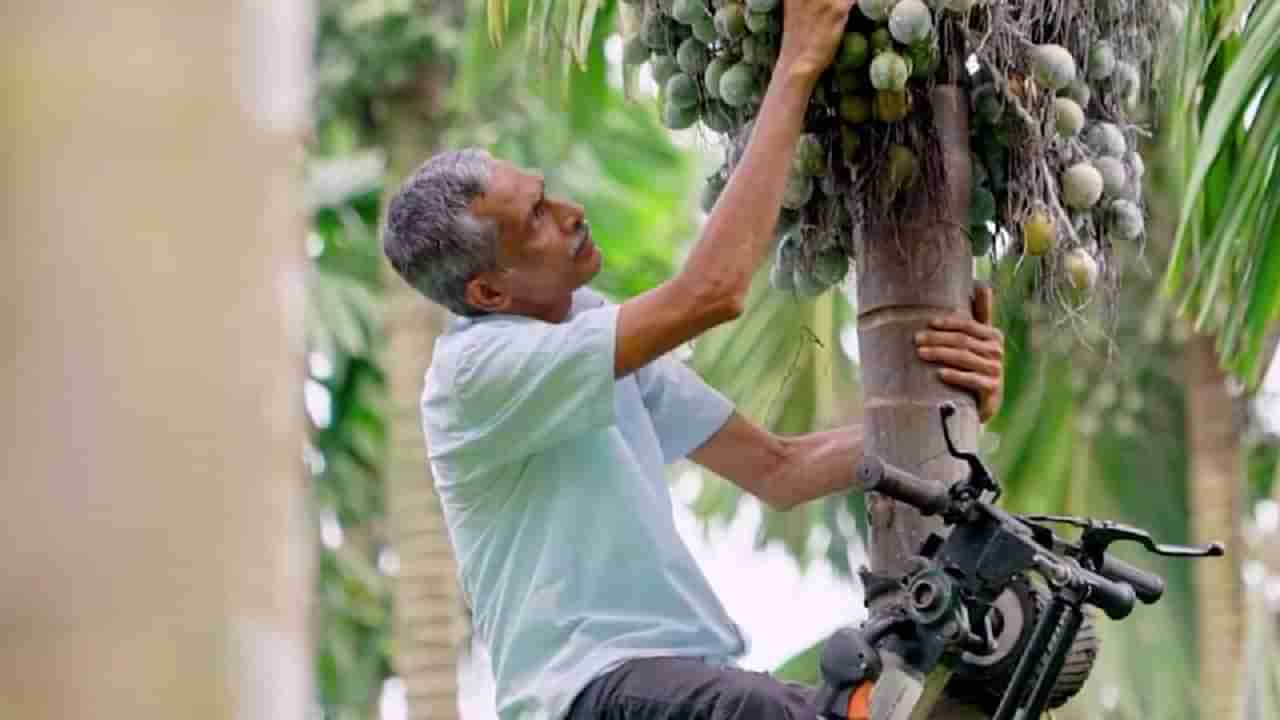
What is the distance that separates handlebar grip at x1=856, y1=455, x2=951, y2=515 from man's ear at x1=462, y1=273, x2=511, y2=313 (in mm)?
887

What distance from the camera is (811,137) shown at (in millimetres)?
3156

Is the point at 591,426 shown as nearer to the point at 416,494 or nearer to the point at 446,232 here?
the point at 446,232

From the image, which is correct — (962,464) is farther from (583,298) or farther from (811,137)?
(583,298)

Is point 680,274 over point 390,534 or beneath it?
over

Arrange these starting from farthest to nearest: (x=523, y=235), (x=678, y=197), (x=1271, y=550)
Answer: (x=678, y=197)
(x=1271, y=550)
(x=523, y=235)

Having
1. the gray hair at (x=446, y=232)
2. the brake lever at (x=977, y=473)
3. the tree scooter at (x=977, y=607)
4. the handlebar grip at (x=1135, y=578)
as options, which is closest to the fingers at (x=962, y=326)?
the brake lever at (x=977, y=473)

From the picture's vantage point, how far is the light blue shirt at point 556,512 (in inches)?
126

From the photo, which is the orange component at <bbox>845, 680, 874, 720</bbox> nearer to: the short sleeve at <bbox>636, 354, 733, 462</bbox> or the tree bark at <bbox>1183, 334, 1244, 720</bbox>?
the short sleeve at <bbox>636, 354, 733, 462</bbox>

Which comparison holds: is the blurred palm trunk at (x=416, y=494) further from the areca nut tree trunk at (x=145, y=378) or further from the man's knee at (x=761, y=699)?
the areca nut tree trunk at (x=145, y=378)

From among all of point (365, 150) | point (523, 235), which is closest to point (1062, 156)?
point (523, 235)

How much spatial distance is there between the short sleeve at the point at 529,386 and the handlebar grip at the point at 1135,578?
0.73m

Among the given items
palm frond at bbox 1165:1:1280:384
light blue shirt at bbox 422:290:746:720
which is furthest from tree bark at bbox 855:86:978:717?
palm frond at bbox 1165:1:1280:384

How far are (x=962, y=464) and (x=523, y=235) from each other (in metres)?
0.74

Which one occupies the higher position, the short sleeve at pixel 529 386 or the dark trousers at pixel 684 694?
the short sleeve at pixel 529 386
